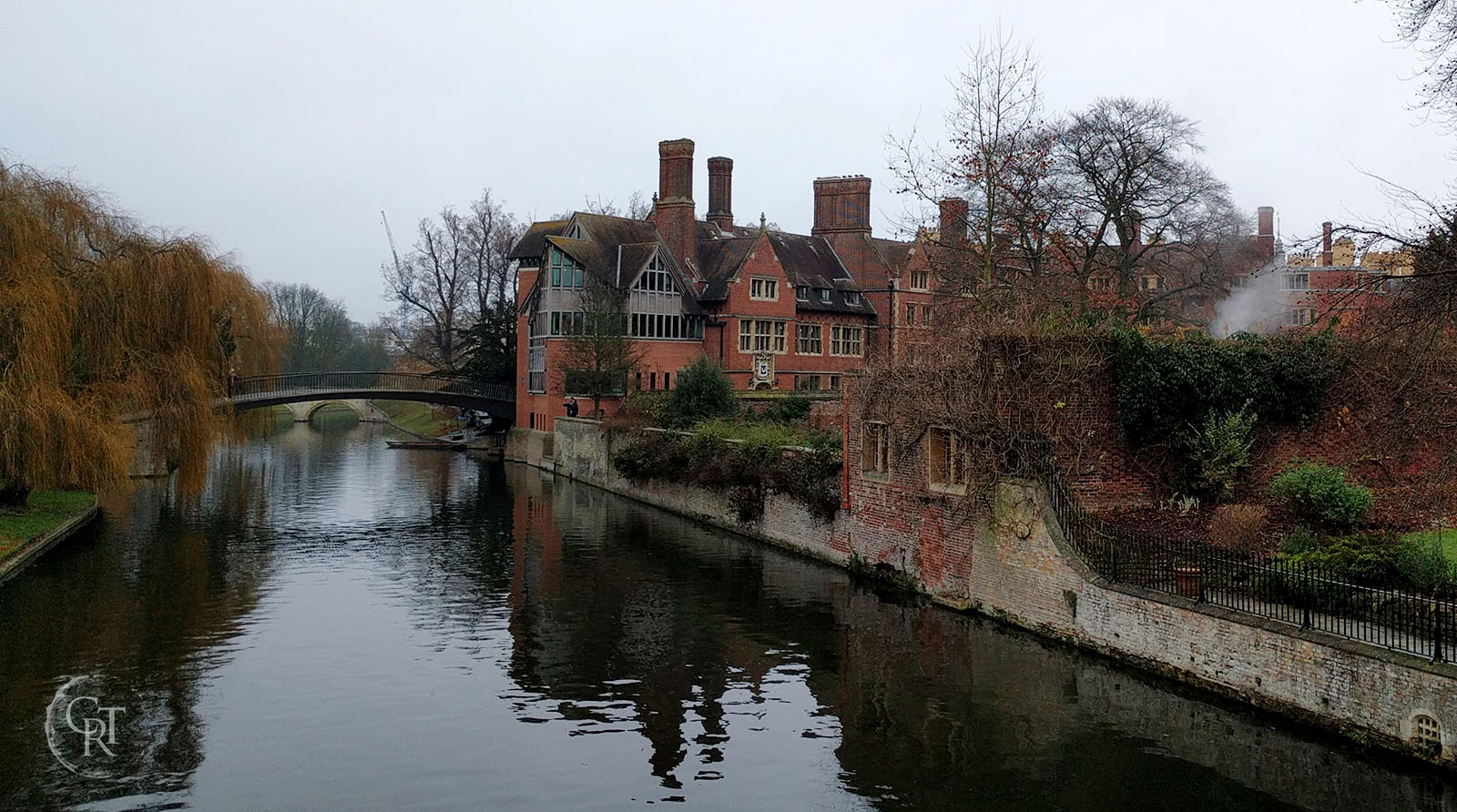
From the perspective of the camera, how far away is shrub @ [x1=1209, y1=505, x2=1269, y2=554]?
58.1 feet

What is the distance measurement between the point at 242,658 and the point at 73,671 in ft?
7.41

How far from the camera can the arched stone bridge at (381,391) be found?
145ft

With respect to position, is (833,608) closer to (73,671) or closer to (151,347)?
(73,671)

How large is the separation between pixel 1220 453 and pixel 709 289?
33.9 m

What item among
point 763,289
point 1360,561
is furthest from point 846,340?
point 1360,561

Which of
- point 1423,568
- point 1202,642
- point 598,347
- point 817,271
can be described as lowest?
point 1202,642

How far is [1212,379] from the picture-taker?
69.7 feet

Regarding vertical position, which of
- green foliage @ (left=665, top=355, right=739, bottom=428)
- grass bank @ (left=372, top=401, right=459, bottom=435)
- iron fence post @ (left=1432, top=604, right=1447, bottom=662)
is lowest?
iron fence post @ (left=1432, top=604, right=1447, bottom=662)

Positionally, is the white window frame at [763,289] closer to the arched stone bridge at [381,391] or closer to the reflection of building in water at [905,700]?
the arched stone bridge at [381,391]

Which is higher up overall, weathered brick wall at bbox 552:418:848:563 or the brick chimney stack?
the brick chimney stack

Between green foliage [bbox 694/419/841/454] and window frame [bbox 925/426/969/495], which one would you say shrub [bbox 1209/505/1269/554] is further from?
green foliage [bbox 694/419/841/454]

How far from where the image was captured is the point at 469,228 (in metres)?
67.5

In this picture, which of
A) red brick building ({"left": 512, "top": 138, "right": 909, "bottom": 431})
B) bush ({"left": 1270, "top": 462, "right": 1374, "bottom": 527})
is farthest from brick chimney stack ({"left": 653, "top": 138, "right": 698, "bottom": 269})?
bush ({"left": 1270, "top": 462, "right": 1374, "bottom": 527})

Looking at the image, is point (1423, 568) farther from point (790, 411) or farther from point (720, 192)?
point (720, 192)
